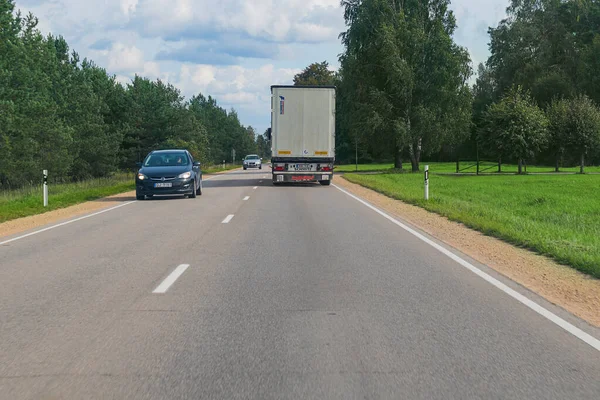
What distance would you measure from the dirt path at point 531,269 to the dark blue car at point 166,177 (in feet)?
30.5

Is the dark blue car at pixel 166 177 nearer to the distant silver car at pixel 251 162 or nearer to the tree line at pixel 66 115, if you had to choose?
the tree line at pixel 66 115

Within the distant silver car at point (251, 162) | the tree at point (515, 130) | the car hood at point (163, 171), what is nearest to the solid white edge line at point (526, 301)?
the car hood at point (163, 171)

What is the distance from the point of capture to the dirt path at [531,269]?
21.8 feet

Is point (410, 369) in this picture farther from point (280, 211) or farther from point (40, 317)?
point (280, 211)

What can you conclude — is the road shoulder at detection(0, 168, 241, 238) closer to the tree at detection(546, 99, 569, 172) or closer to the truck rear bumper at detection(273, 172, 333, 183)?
the truck rear bumper at detection(273, 172, 333, 183)

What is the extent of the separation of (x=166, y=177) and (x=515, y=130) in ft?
97.3

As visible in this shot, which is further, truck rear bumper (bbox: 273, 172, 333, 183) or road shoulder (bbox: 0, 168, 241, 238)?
truck rear bumper (bbox: 273, 172, 333, 183)

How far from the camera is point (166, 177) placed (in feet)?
69.7

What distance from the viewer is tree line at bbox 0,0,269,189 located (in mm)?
36000

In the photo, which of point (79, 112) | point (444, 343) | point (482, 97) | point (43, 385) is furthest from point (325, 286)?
point (482, 97)

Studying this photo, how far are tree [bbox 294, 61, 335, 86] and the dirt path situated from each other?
79.6 m

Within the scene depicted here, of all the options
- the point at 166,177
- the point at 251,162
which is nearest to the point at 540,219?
the point at 166,177

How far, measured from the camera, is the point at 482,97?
81500mm

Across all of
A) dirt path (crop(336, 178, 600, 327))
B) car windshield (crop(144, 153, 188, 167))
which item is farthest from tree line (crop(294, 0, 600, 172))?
dirt path (crop(336, 178, 600, 327))
